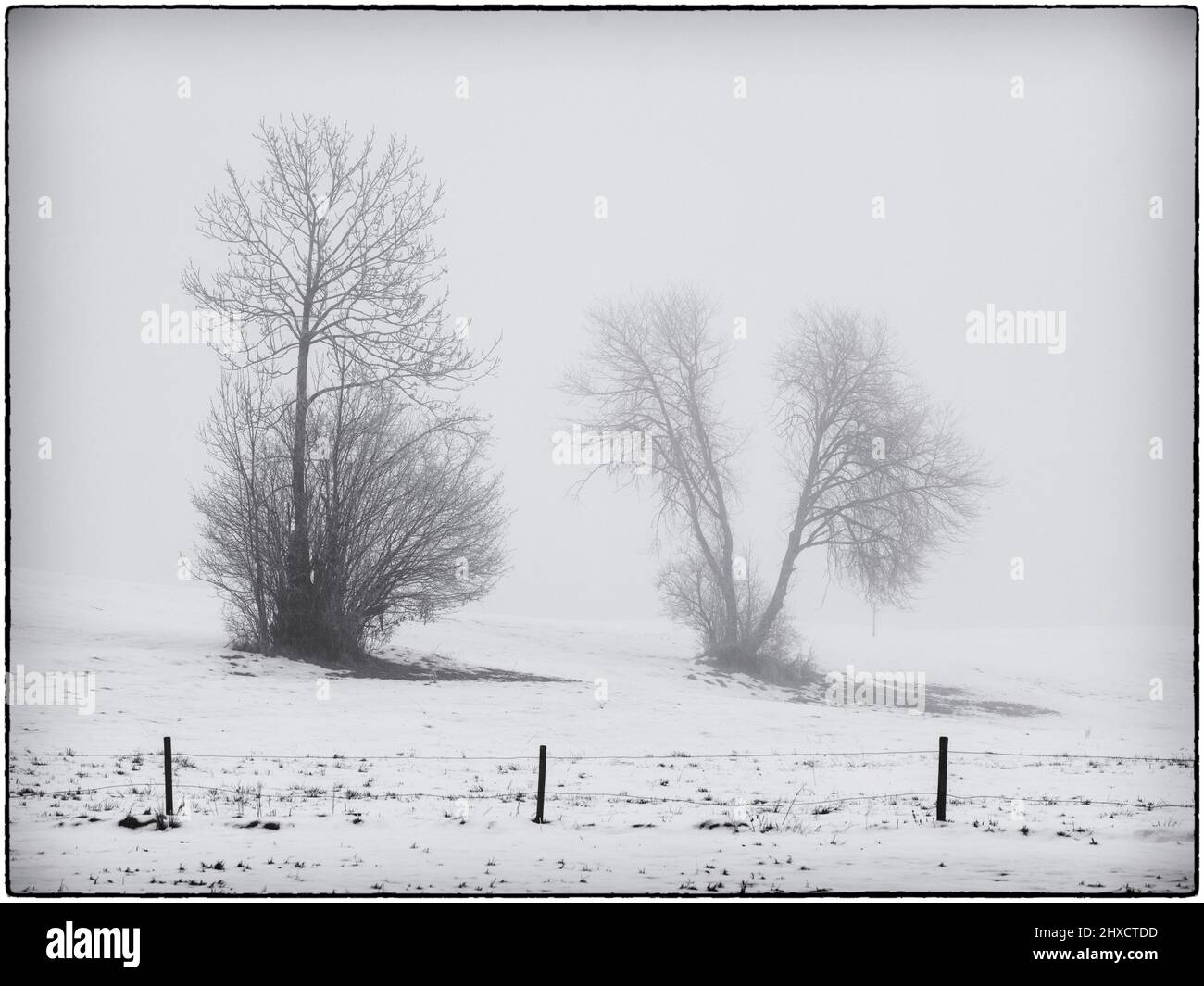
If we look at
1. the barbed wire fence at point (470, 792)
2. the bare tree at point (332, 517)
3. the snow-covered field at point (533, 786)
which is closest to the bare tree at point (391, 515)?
the bare tree at point (332, 517)

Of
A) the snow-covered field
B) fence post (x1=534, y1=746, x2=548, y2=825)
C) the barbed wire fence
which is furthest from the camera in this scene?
fence post (x1=534, y1=746, x2=548, y2=825)

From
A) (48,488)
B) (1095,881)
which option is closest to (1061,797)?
(1095,881)

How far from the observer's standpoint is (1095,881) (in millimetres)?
9047

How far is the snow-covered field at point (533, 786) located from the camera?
905 centimetres

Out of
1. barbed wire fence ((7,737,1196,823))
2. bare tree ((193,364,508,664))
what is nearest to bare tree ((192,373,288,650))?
bare tree ((193,364,508,664))

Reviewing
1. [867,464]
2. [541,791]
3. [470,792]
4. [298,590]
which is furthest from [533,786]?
[867,464]

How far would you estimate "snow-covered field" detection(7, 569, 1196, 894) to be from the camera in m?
9.05

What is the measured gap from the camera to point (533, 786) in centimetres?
1217

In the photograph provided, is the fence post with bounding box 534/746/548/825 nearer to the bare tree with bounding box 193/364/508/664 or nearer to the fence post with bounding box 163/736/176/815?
the fence post with bounding box 163/736/176/815

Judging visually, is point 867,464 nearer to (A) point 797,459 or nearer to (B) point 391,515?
(A) point 797,459
